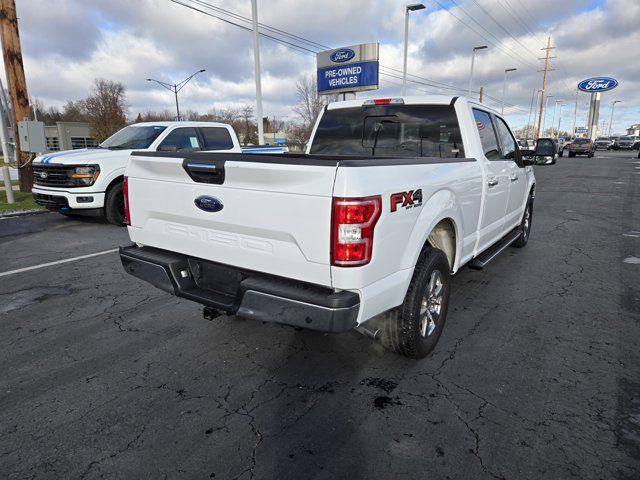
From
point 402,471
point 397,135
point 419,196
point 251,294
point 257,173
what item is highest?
point 397,135

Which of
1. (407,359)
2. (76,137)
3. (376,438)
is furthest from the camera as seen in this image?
(76,137)

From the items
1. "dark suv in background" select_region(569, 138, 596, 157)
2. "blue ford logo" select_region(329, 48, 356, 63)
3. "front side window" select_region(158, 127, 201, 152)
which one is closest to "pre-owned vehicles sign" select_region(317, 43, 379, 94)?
"blue ford logo" select_region(329, 48, 356, 63)

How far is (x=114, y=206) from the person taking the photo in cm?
834

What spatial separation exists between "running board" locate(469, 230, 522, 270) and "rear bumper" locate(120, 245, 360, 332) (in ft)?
7.56

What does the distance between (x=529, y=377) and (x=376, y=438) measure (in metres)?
1.33

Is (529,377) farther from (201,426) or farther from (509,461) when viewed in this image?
(201,426)

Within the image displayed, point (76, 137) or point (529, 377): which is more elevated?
point (76, 137)

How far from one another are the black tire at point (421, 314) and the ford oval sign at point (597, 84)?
76097mm

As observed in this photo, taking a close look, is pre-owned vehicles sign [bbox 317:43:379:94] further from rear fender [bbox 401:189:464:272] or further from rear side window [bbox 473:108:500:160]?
rear fender [bbox 401:189:464:272]

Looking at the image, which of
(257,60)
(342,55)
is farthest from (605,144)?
(257,60)

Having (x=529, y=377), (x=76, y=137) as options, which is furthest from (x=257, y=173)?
(x=76, y=137)

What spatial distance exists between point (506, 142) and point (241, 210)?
158 inches

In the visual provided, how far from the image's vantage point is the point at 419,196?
2895mm

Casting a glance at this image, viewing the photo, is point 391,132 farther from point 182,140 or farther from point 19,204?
point 19,204
